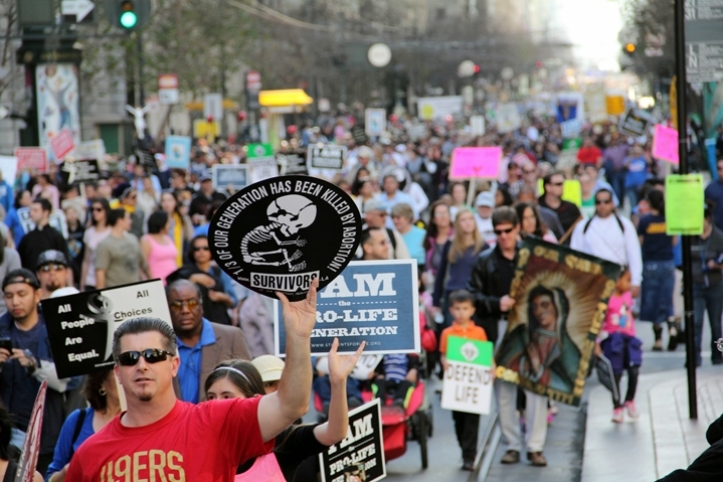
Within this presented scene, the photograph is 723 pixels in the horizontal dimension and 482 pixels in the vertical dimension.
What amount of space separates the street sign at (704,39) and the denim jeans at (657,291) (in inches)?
166

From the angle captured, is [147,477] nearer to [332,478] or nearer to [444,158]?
[332,478]

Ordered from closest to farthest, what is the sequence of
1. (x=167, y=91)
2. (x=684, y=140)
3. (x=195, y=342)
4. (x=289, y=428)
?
(x=289, y=428) → (x=195, y=342) → (x=684, y=140) → (x=167, y=91)

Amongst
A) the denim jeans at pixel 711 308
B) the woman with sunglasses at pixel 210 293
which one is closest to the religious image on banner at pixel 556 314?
the woman with sunglasses at pixel 210 293

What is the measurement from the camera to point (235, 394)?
5016 mm

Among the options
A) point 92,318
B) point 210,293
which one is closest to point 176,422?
point 92,318

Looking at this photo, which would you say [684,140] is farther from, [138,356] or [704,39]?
[138,356]

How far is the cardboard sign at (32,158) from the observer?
21094mm

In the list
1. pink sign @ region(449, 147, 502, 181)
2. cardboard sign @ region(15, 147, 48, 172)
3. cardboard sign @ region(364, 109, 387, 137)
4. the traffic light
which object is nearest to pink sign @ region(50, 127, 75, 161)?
cardboard sign @ region(15, 147, 48, 172)

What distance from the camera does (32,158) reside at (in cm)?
2119

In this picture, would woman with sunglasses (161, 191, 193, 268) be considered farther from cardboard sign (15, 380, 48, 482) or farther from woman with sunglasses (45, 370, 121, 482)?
cardboard sign (15, 380, 48, 482)

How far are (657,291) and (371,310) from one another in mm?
8155

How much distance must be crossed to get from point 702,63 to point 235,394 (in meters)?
6.42

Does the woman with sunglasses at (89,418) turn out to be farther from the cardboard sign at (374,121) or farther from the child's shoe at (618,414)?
the cardboard sign at (374,121)

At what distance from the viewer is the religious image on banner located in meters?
9.82
